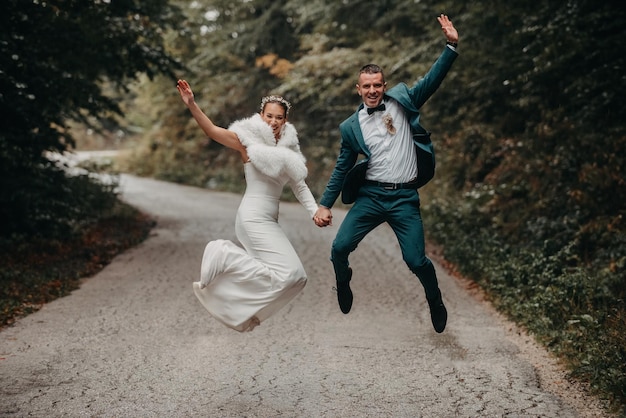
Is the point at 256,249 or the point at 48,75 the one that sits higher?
the point at 48,75

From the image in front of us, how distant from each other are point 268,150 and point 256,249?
793 mm

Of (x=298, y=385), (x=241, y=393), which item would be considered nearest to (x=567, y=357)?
(x=298, y=385)

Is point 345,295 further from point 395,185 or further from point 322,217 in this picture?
point 395,185

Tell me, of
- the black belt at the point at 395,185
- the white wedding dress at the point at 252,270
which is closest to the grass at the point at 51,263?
the white wedding dress at the point at 252,270

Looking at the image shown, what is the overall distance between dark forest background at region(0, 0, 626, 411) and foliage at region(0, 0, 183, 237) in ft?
0.10

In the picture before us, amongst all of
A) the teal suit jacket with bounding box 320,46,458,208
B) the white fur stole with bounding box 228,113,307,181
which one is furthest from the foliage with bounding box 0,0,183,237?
the teal suit jacket with bounding box 320,46,458,208

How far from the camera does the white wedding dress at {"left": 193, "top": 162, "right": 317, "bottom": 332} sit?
5.54m

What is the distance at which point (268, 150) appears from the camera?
18.1ft

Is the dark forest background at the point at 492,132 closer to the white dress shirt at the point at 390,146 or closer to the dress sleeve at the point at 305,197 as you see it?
the white dress shirt at the point at 390,146

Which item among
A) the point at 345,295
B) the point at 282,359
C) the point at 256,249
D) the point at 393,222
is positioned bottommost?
the point at 282,359

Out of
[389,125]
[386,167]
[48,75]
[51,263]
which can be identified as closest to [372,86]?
[389,125]

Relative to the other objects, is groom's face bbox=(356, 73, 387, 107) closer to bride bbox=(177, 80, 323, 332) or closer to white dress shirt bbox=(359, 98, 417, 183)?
white dress shirt bbox=(359, 98, 417, 183)

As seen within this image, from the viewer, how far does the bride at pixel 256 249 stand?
552 centimetres

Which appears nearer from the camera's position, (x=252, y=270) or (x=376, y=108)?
(x=252, y=270)
